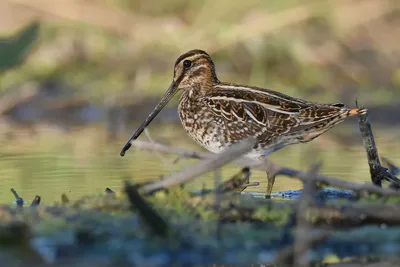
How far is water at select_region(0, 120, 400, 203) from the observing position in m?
6.38

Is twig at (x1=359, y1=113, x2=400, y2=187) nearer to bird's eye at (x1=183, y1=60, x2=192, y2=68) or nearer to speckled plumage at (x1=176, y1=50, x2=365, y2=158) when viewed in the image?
speckled plumage at (x1=176, y1=50, x2=365, y2=158)

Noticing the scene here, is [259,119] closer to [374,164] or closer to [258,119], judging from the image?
[258,119]

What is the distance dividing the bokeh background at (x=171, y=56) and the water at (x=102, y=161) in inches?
14.9

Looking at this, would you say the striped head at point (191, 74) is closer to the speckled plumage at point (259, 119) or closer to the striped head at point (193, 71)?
the striped head at point (193, 71)

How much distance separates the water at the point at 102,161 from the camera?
6.38 m

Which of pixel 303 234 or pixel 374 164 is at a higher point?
pixel 374 164

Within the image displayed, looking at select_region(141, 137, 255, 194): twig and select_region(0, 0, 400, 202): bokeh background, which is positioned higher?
select_region(0, 0, 400, 202): bokeh background

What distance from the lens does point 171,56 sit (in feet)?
39.0

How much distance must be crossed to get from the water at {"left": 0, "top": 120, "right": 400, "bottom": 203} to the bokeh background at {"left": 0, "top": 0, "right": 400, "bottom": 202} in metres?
0.38

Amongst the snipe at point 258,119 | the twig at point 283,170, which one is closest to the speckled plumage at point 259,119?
the snipe at point 258,119

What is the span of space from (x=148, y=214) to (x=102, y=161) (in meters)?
3.78

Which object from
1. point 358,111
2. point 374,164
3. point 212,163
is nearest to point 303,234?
point 212,163

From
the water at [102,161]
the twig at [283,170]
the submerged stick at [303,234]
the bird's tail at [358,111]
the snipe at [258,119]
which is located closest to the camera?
the submerged stick at [303,234]

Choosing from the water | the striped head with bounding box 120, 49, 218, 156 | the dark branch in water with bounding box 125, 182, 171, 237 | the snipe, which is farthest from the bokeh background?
the dark branch in water with bounding box 125, 182, 171, 237
